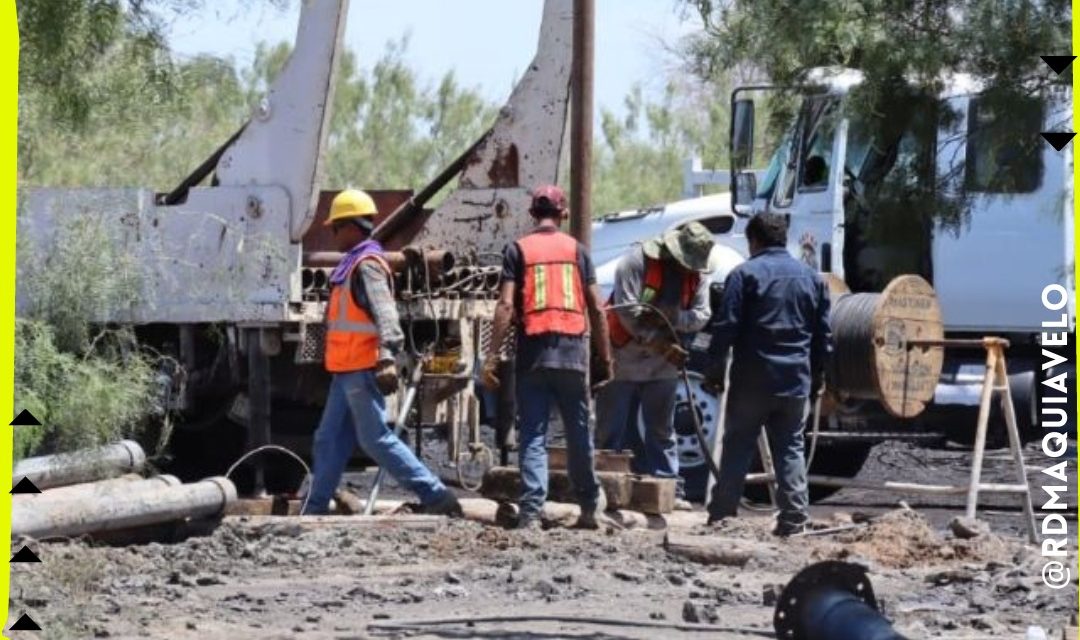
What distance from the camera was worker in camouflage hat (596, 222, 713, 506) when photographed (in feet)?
44.0

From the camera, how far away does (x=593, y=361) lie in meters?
12.6

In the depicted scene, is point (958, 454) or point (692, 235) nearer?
point (692, 235)

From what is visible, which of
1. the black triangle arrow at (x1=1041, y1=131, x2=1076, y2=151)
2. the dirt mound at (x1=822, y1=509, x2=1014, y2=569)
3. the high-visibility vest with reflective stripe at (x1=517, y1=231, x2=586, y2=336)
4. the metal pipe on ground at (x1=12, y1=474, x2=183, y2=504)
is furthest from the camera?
the high-visibility vest with reflective stripe at (x1=517, y1=231, x2=586, y2=336)

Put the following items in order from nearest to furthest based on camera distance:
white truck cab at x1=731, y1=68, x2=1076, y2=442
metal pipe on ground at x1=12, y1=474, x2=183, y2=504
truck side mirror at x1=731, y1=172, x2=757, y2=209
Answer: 1. white truck cab at x1=731, y1=68, x2=1076, y2=442
2. metal pipe on ground at x1=12, y1=474, x2=183, y2=504
3. truck side mirror at x1=731, y1=172, x2=757, y2=209

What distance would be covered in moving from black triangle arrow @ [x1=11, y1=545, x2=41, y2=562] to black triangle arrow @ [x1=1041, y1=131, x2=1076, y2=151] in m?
4.82

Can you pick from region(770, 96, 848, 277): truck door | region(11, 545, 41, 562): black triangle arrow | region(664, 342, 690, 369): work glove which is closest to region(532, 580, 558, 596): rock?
region(11, 545, 41, 562): black triangle arrow

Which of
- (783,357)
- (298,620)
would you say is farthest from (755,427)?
(298,620)

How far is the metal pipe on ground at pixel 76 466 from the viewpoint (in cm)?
995

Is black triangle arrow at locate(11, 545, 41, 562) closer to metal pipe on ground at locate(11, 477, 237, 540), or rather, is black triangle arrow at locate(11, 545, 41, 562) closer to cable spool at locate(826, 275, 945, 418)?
metal pipe on ground at locate(11, 477, 237, 540)

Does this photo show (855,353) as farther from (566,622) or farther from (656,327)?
(566,622)

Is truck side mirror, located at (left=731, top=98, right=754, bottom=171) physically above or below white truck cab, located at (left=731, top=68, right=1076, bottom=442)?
above

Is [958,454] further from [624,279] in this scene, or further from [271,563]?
[271,563]

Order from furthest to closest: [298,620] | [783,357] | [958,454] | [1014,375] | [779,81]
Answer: [958,454] < [1014,375] < [783,357] < [298,620] < [779,81]

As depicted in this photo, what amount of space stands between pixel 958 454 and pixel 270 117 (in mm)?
7695
